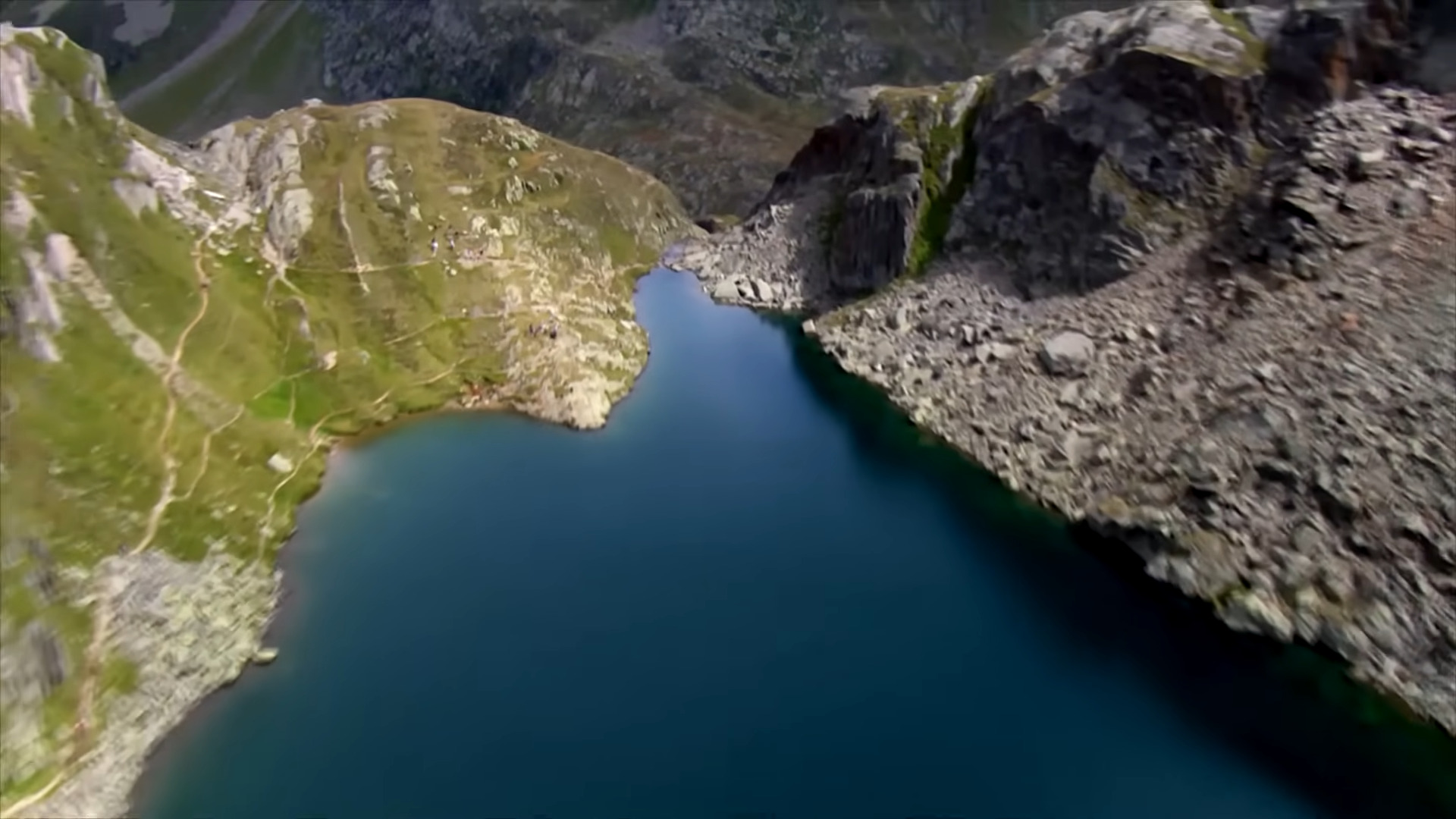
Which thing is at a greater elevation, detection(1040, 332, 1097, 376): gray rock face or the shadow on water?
detection(1040, 332, 1097, 376): gray rock face

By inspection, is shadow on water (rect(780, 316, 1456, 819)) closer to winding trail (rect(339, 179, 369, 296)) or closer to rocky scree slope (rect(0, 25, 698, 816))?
rocky scree slope (rect(0, 25, 698, 816))

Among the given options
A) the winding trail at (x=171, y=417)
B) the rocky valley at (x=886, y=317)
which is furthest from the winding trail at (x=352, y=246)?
the winding trail at (x=171, y=417)

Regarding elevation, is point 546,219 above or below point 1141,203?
above

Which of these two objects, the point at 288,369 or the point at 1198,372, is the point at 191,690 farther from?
the point at 1198,372

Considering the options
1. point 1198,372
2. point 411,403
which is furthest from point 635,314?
point 1198,372

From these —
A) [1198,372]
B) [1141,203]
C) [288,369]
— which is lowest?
[1198,372]

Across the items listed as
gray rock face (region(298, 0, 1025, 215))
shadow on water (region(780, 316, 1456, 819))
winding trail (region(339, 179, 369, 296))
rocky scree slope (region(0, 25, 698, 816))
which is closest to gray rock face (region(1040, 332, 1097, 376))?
shadow on water (region(780, 316, 1456, 819))

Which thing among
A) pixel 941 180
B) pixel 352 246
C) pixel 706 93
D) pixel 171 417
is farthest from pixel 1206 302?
pixel 706 93
